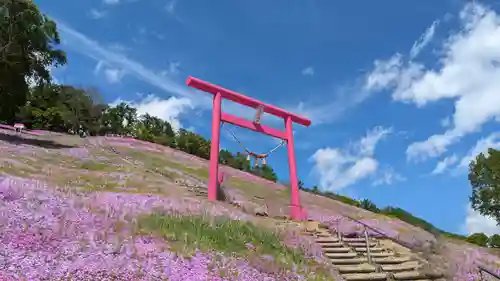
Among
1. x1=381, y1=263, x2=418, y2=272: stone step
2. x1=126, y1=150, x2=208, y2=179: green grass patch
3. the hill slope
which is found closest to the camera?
the hill slope

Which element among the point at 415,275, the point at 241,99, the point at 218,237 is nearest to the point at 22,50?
the point at 241,99

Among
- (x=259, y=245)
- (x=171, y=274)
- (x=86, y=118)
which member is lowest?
(x=171, y=274)

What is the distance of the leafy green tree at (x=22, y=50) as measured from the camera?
Result: 3581 cm

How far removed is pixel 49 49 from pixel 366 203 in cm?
3494

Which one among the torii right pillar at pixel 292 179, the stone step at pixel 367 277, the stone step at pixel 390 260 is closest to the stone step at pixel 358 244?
the stone step at pixel 390 260

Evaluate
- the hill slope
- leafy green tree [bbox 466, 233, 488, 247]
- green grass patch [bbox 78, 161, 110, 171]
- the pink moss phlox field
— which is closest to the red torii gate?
the hill slope

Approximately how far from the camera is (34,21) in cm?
3644

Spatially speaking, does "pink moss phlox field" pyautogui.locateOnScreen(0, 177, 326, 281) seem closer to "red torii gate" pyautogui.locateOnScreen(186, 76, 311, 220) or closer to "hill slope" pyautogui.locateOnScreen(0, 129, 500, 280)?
"hill slope" pyautogui.locateOnScreen(0, 129, 500, 280)

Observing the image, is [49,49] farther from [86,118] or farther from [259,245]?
[86,118]

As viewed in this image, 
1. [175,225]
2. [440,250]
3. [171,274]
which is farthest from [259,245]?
[440,250]

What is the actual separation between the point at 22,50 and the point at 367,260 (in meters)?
32.1

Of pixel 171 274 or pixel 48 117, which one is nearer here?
pixel 171 274

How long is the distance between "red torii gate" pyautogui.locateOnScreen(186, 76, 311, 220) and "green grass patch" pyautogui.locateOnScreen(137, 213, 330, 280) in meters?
7.33

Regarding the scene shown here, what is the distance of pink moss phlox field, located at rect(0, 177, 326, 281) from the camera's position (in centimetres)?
987
